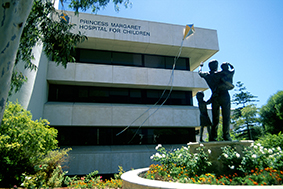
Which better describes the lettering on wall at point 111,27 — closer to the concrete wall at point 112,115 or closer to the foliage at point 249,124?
the concrete wall at point 112,115

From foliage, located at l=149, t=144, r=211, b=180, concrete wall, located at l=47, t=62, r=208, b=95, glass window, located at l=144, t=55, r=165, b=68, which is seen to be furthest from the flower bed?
glass window, located at l=144, t=55, r=165, b=68

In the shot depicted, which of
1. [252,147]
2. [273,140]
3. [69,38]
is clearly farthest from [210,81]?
[69,38]

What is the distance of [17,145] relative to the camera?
6.78m

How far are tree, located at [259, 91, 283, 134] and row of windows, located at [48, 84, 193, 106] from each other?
278 inches

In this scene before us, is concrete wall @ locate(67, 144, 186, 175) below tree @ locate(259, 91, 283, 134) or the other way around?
below

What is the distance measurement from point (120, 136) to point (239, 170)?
10826mm

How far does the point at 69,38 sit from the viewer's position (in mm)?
9336

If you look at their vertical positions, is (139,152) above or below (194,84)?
below

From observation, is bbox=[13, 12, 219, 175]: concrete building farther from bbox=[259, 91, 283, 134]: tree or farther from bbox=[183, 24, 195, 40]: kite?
bbox=[259, 91, 283, 134]: tree

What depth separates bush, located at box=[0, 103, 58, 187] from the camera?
6.77 meters

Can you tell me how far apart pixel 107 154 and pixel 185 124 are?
6448 millimetres

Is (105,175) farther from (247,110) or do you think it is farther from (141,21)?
(247,110)

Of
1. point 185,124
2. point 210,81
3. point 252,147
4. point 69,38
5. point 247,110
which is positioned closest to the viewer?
point 252,147

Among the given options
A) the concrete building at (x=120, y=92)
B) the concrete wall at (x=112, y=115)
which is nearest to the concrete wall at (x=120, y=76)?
the concrete building at (x=120, y=92)
